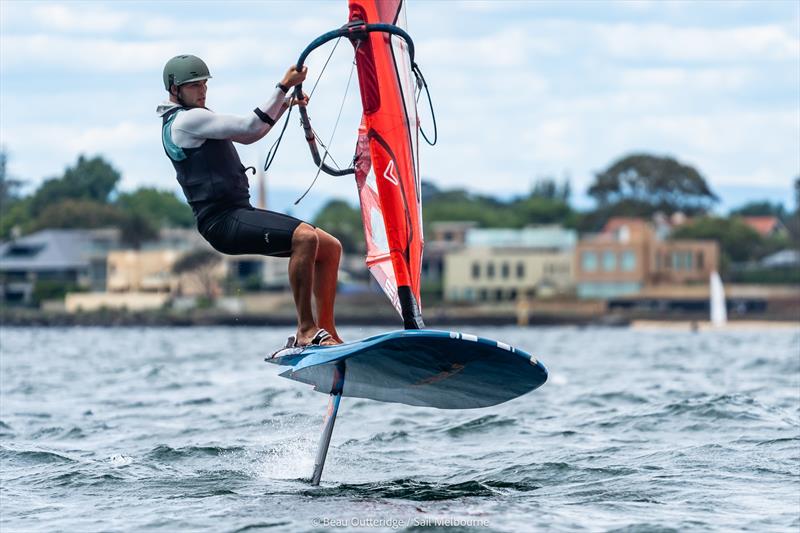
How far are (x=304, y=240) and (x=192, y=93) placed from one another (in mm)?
1226

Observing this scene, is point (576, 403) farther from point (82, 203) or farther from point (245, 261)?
point (82, 203)

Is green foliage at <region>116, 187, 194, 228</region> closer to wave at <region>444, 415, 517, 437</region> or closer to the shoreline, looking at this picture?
the shoreline

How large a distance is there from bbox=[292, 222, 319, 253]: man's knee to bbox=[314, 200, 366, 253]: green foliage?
7874cm

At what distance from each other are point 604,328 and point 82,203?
4055 centimetres

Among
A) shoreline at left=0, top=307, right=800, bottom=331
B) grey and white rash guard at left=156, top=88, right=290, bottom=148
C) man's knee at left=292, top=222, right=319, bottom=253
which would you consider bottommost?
shoreline at left=0, top=307, right=800, bottom=331

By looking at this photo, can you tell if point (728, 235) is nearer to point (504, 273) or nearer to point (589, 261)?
point (589, 261)

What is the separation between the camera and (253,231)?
932 cm

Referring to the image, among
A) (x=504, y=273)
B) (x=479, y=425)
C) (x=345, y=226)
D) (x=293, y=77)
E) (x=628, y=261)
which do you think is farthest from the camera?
(x=345, y=226)

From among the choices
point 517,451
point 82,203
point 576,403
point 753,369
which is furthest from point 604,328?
point 517,451

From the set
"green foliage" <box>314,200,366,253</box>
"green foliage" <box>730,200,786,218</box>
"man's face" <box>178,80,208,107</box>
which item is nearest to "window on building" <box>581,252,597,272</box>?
"green foliage" <box>314,200,366,253</box>

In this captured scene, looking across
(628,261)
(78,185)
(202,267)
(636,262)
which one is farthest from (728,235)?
(78,185)

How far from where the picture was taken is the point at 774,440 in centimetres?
1176

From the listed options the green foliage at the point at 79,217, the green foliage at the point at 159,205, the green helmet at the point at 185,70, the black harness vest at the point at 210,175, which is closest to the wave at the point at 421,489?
the black harness vest at the point at 210,175

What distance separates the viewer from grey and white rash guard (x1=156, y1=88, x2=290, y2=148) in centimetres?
907
